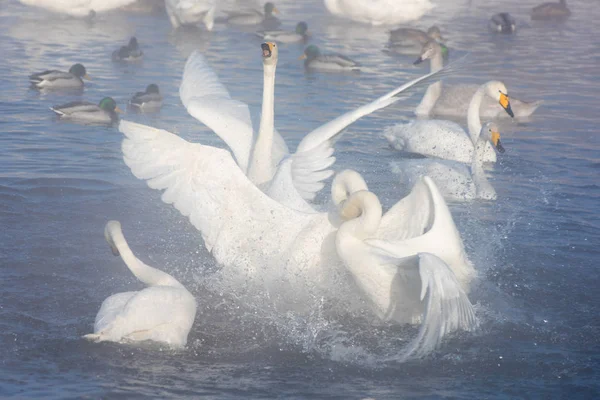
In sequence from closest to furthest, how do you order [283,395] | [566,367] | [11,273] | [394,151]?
[283,395]
[566,367]
[11,273]
[394,151]

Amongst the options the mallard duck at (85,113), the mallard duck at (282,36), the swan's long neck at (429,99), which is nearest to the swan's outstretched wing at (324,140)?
the mallard duck at (85,113)

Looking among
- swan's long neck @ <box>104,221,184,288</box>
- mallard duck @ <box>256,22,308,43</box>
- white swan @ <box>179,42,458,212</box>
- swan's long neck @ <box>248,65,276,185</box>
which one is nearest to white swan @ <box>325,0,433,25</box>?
mallard duck @ <box>256,22,308,43</box>

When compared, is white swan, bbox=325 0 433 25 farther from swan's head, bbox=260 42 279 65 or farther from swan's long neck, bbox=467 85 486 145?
swan's head, bbox=260 42 279 65

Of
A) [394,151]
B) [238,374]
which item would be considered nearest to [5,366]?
[238,374]

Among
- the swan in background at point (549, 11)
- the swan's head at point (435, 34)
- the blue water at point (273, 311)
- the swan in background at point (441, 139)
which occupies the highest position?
the swan in background at point (549, 11)

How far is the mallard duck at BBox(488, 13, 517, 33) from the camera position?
18.7m

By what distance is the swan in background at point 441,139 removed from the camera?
1040 centimetres

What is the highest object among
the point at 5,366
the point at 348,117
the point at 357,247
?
the point at 348,117

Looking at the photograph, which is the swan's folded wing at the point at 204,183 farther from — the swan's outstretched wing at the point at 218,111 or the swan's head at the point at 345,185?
the swan's outstretched wing at the point at 218,111

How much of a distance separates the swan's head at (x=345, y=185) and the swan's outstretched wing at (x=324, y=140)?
0.54 metres

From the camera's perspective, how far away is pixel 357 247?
629 cm

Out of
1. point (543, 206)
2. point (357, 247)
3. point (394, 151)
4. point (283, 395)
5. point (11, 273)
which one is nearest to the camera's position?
point (283, 395)

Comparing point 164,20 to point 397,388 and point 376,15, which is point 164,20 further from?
point 397,388

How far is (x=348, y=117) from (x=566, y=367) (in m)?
2.51
